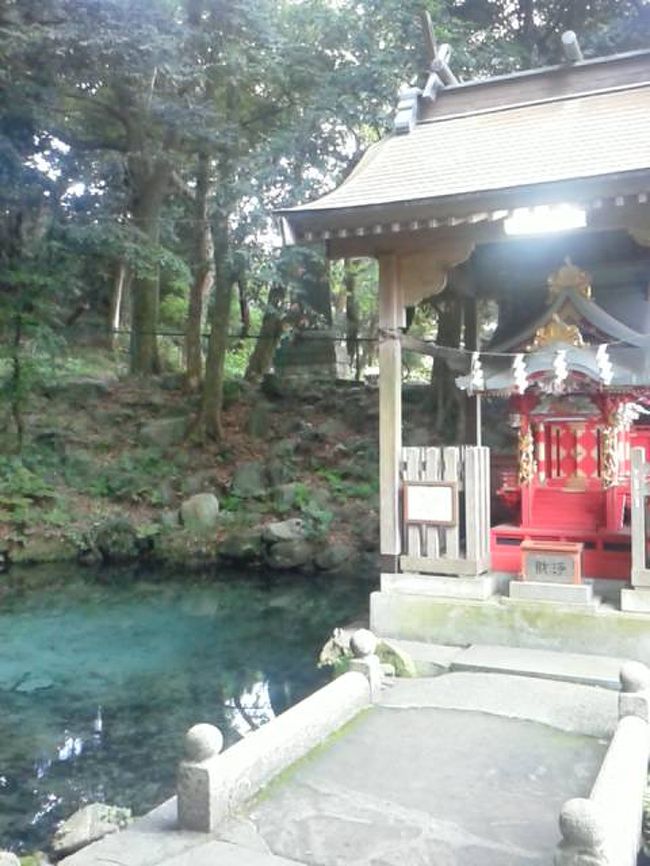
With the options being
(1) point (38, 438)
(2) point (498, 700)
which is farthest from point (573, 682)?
(1) point (38, 438)

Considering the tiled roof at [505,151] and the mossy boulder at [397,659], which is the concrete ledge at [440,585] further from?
the tiled roof at [505,151]

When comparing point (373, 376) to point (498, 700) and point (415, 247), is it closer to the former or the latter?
point (415, 247)

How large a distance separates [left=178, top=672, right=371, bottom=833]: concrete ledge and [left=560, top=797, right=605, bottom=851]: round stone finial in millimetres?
1661

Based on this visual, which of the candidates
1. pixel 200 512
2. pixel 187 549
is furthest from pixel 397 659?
pixel 200 512

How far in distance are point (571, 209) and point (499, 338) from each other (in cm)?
203

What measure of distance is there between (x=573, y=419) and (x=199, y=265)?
11.7 meters

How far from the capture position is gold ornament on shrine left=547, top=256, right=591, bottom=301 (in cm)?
742

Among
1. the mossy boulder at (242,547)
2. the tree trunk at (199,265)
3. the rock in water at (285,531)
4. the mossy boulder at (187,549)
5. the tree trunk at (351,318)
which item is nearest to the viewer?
the rock in water at (285,531)

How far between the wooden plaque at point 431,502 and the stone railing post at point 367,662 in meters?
1.66

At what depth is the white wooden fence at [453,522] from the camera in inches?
269

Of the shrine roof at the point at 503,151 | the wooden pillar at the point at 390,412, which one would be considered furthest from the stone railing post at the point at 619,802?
the shrine roof at the point at 503,151

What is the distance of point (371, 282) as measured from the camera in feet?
78.7

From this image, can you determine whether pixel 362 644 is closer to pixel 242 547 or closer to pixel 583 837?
pixel 583 837

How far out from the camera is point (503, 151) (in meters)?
7.64
